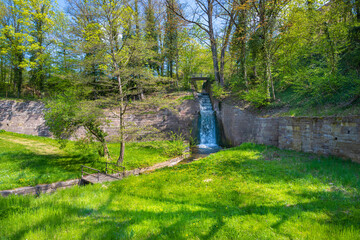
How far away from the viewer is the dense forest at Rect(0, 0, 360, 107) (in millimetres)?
8586

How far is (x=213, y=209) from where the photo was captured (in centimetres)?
404

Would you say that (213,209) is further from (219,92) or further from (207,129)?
(219,92)

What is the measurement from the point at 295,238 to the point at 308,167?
4.77 meters

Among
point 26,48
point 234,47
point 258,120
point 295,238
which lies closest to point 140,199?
point 295,238

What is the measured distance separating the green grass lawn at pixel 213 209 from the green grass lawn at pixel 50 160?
370cm

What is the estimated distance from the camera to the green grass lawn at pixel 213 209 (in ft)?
9.60

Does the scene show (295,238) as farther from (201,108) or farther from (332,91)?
(201,108)

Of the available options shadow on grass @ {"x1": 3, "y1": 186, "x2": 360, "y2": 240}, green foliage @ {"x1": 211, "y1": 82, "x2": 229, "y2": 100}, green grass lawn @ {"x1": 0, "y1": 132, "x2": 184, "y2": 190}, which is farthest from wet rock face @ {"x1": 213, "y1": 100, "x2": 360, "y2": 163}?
green grass lawn @ {"x1": 0, "y1": 132, "x2": 184, "y2": 190}

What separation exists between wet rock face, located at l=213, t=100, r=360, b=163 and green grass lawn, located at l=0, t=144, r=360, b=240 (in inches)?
32.2

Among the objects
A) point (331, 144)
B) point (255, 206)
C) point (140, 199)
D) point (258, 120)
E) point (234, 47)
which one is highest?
point (234, 47)

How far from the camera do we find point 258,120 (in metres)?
11.9

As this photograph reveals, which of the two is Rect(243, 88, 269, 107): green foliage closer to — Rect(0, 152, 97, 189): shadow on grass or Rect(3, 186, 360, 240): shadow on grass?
Rect(3, 186, 360, 240): shadow on grass

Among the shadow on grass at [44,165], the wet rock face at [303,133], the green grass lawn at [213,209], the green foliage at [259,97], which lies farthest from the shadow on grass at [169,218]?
the green foliage at [259,97]

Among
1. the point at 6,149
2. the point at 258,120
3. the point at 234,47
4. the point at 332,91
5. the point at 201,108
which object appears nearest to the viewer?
the point at 332,91
